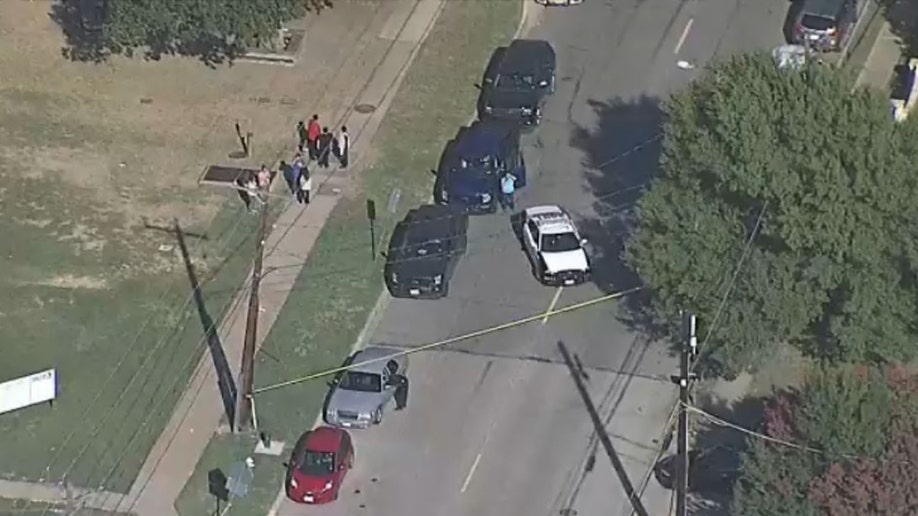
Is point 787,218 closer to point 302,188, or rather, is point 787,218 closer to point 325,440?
point 325,440

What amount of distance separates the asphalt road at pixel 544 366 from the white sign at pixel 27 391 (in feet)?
24.5

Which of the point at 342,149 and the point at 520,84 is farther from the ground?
the point at 520,84

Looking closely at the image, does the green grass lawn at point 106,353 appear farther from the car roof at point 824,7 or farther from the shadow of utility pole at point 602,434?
the car roof at point 824,7

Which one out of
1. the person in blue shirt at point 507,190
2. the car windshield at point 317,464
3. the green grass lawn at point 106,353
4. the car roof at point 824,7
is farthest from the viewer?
the car roof at point 824,7

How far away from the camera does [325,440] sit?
5097 cm

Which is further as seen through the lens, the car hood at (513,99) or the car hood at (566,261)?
the car hood at (513,99)

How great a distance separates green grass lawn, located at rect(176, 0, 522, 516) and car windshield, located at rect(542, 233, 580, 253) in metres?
4.85

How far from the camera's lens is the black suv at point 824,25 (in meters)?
66.6

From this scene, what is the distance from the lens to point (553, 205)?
198ft

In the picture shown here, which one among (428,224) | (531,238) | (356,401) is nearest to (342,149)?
(428,224)

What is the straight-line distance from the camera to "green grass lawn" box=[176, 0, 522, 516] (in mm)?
52188

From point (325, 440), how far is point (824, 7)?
25.8m

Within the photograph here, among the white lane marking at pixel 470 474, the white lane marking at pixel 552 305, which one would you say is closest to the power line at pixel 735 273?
the white lane marking at pixel 552 305

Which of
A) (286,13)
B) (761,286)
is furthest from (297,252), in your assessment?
(761,286)
